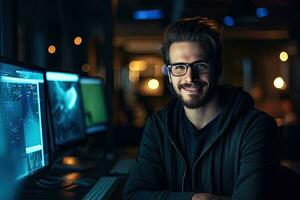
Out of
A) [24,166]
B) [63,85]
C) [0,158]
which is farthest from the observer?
[63,85]

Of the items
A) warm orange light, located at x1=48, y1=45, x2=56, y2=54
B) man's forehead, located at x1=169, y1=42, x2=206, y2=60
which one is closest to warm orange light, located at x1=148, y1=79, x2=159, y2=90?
warm orange light, located at x1=48, y1=45, x2=56, y2=54

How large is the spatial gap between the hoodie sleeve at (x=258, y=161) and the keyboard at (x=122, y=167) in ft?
3.42

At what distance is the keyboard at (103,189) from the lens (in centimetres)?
208

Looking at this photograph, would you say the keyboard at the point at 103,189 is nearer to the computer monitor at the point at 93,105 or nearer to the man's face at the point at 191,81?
the man's face at the point at 191,81

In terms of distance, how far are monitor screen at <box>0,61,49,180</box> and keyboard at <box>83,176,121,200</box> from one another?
0.24 m

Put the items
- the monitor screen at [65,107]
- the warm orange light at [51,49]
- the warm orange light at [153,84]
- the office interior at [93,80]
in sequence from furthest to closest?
the warm orange light at [153,84]
the warm orange light at [51,49]
the monitor screen at [65,107]
the office interior at [93,80]

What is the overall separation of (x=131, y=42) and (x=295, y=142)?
646 cm

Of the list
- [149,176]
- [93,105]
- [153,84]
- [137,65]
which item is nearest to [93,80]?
[93,105]

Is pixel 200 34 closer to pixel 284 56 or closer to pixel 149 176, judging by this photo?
pixel 149 176

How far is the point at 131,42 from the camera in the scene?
10.6 m

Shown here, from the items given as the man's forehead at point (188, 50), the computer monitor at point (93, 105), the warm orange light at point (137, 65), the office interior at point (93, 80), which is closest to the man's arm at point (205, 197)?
the office interior at point (93, 80)

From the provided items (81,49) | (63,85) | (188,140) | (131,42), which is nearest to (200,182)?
(188,140)

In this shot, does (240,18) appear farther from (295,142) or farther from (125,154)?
(125,154)

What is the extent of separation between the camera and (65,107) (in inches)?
118
